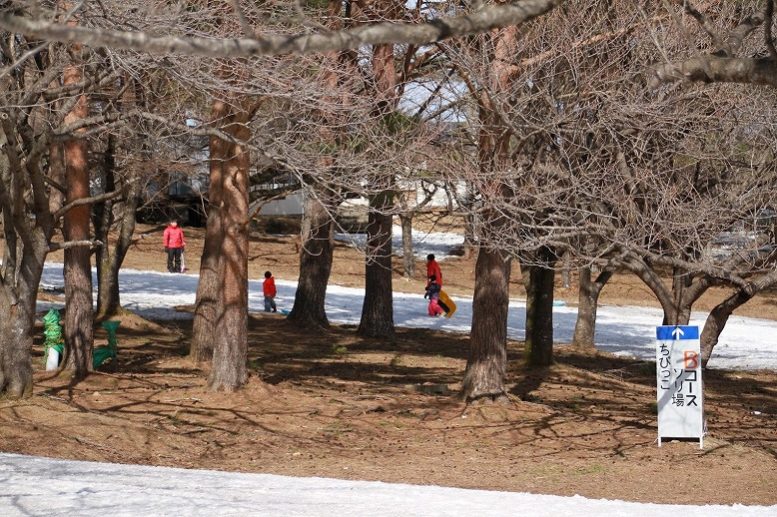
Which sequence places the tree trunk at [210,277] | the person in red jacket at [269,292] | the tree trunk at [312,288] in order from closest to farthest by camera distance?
the tree trunk at [210,277]
the tree trunk at [312,288]
the person in red jacket at [269,292]

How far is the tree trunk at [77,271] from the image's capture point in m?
14.6

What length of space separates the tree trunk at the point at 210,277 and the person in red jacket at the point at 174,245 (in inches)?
618

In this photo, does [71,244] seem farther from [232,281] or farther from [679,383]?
[679,383]

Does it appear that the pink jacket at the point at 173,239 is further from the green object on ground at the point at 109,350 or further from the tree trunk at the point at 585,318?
the green object on ground at the point at 109,350

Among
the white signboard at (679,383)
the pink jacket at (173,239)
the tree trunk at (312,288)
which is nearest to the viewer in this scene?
the white signboard at (679,383)

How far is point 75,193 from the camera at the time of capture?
1455 centimetres

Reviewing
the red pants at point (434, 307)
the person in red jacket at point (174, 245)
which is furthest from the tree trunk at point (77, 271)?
the person in red jacket at point (174, 245)

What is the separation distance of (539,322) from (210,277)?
5.77 meters

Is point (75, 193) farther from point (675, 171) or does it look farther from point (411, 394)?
point (675, 171)

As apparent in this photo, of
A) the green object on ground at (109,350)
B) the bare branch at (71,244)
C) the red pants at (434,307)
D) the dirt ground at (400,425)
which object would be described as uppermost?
the bare branch at (71,244)

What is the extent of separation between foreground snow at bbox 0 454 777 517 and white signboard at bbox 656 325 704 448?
4.16m

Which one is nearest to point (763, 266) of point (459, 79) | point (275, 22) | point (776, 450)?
point (776, 450)

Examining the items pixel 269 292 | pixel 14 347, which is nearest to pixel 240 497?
pixel 14 347

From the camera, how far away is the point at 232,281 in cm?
1452
